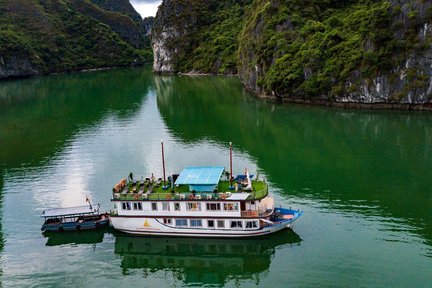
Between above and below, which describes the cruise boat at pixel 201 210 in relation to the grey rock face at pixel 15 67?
below

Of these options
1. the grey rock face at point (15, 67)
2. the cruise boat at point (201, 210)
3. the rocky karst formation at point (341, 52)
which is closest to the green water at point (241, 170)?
the cruise boat at point (201, 210)

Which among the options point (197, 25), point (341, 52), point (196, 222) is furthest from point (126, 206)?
point (197, 25)

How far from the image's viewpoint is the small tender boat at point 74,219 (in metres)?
31.7

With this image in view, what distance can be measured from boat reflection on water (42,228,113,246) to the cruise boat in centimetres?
158

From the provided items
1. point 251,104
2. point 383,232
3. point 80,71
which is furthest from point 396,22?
point 80,71

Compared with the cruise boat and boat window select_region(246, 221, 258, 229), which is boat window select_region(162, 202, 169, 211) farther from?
boat window select_region(246, 221, 258, 229)

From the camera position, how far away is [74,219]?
32.3 meters

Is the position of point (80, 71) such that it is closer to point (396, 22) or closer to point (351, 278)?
point (396, 22)

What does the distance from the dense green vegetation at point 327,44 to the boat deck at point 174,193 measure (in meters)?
47.6

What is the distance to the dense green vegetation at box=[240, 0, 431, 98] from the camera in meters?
68.1

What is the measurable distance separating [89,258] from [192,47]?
146 meters

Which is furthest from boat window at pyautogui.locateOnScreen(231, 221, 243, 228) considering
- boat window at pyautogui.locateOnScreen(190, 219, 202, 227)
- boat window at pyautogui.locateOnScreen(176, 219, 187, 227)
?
boat window at pyautogui.locateOnScreen(176, 219, 187, 227)

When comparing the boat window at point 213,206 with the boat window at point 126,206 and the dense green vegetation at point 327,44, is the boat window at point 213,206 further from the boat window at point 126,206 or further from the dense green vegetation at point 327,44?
the dense green vegetation at point 327,44

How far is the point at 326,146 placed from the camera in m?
51.0
